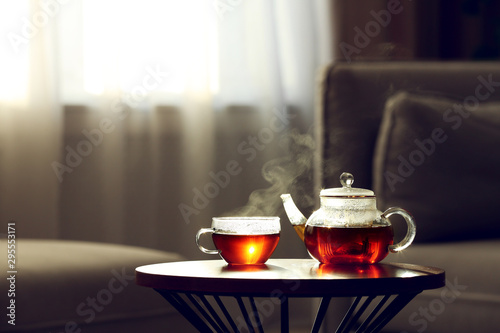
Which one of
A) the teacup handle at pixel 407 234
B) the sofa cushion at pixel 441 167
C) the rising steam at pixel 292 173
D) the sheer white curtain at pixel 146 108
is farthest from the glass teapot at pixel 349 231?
the rising steam at pixel 292 173

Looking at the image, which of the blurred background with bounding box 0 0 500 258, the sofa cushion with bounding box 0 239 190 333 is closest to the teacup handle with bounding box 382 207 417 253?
the sofa cushion with bounding box 0 239 190 333

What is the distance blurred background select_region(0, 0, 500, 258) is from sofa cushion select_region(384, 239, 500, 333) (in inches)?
19.2

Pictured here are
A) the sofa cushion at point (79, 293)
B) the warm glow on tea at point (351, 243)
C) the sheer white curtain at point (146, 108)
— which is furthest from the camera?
the sheer white curtain at point (146, 108)

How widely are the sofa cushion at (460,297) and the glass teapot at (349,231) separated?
571 mm

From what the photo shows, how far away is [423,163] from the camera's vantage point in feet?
6.49

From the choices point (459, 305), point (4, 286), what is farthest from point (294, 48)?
point (4, 286)

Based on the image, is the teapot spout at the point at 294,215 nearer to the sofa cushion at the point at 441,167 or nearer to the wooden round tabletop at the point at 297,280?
the wooden round tabletop at the point at 297,280

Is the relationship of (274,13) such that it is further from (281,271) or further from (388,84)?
(281,271)

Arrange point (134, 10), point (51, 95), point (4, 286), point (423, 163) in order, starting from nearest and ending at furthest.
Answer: point (4, 286) < point (423, 163) < point (51, 95) < point (134, 10)

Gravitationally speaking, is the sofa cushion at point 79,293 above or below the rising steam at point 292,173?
below

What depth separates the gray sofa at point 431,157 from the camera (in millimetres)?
1715

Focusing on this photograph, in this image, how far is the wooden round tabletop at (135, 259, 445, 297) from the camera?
957 millimetres

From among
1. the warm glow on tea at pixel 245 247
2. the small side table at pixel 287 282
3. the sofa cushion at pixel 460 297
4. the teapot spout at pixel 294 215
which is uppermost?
the teapot spout at pixel 294 215

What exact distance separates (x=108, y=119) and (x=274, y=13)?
85 centimetres
